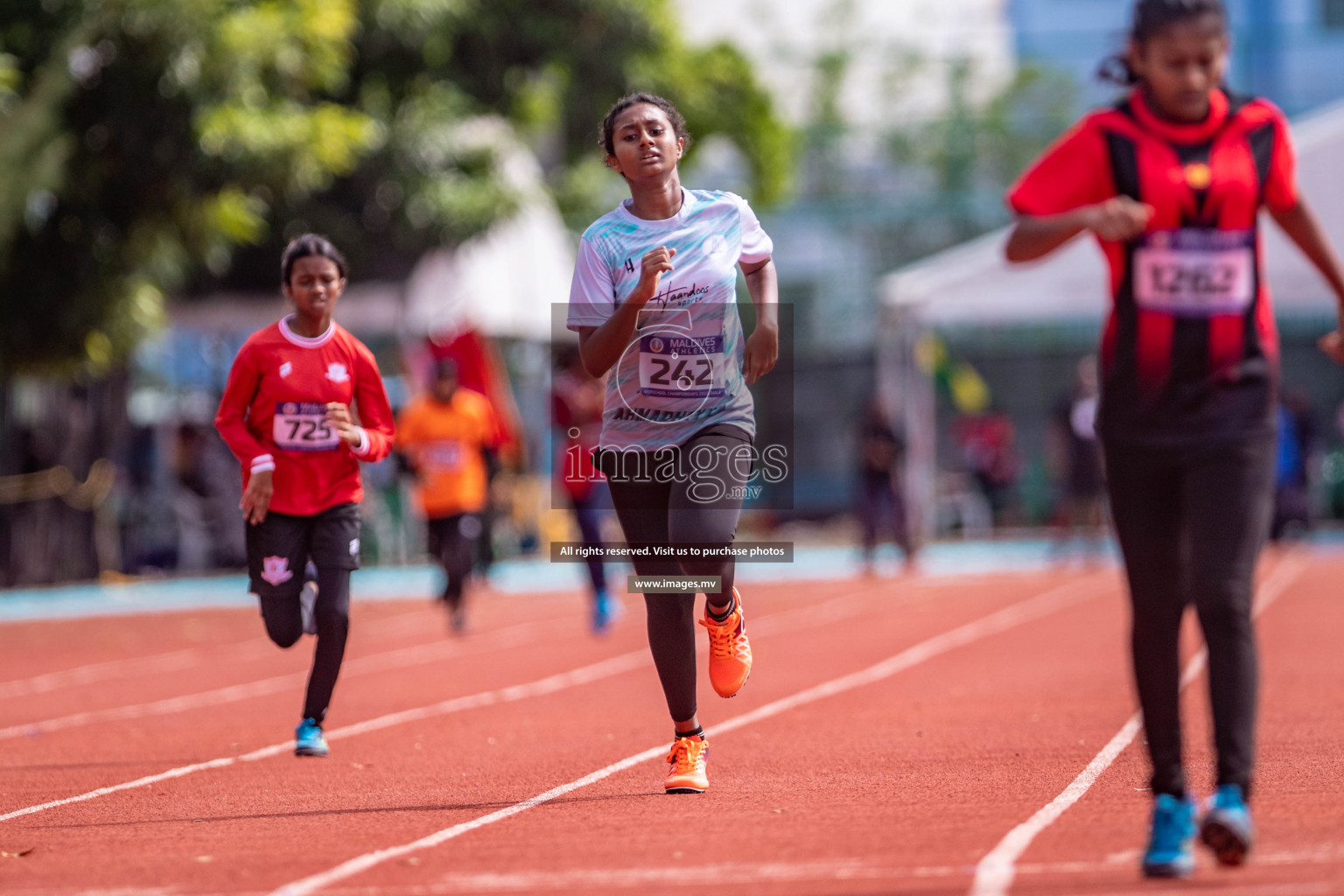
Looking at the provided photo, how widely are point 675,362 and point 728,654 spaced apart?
0.95 meters

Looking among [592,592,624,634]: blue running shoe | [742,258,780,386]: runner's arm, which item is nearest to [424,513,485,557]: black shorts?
[592,592,624,634]: blue running shoe

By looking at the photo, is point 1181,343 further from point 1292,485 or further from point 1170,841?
point 1292,485

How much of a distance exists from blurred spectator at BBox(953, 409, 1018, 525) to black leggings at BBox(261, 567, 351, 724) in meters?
24.1

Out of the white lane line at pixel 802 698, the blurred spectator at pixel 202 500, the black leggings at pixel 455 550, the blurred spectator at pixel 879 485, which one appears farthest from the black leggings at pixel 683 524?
the blurred spectator at pixel 202 500

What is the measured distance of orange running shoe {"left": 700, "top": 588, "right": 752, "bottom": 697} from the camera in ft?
21.4

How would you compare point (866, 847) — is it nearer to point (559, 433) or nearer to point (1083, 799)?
point (1083, 799)

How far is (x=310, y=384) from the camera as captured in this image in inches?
307

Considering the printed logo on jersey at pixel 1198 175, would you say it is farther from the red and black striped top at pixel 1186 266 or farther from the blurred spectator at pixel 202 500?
the blurred spectator at pixel 202 500

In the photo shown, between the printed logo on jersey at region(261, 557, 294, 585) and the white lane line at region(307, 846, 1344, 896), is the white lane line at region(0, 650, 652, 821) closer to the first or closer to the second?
the printed logo on jersey at region(261, 557, 294, 585)

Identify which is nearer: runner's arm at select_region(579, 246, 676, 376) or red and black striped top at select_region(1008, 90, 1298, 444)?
red and black striped top at select_region(1008, 90, 1298, 444)

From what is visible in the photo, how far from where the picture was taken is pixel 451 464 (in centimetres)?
1544

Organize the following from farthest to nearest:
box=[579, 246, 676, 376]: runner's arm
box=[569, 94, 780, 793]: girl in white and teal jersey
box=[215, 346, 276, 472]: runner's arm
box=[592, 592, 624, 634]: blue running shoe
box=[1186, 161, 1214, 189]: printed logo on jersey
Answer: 1. box=[592, 592, 624, 634]: blue running shoe
2. box=[215, 346, 276, 472]: runner's arm
3. box=[569, 94, 780, 793]: girl in white and teal jersey
4. box=[579, 246, 676, 376]: runner's arm
5. box=[1186, 161, 1214, 189]: printed logo on jersey

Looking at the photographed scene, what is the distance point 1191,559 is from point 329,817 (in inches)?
115

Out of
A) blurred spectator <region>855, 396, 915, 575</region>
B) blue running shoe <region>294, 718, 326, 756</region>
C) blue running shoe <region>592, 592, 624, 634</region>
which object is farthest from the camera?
blurred spectator <region>855, 396, 915, 575</region>
